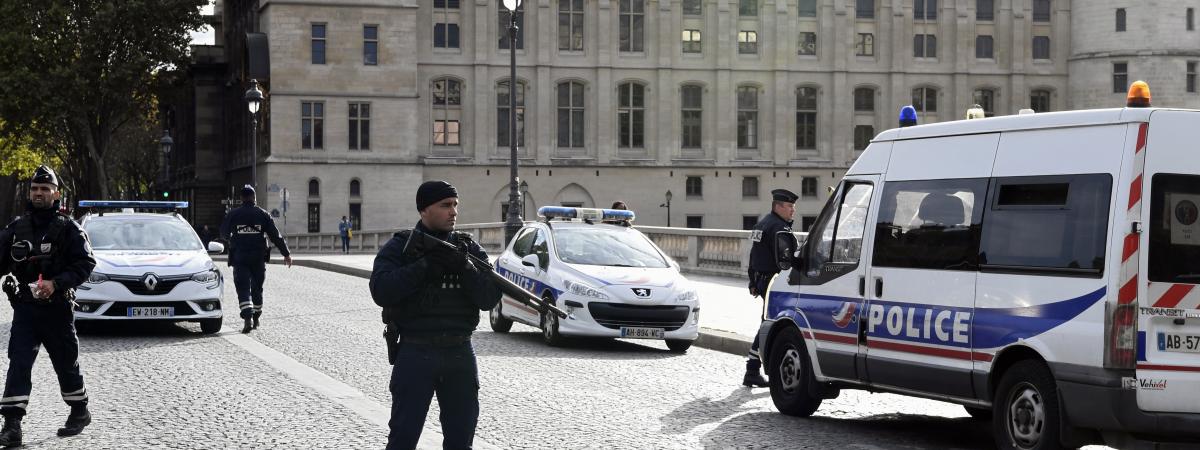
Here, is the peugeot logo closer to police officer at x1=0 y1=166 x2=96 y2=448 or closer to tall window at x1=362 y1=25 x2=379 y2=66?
police officer at x1=0 y1=166 x2=96 y2=448

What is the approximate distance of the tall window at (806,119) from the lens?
76750 mm

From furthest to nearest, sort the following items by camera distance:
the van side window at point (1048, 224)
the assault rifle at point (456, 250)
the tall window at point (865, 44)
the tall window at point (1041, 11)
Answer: the tall window at point (1041, 11) → the tall window at point (865, 44) → the van side window at point (1048, 224) → the assault rifle at point (456, 250)

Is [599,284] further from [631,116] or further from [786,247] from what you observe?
[631,116]

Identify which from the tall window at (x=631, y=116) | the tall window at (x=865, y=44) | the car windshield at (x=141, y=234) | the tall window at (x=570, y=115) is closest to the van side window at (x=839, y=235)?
the car windshield at (x=141, y=234)

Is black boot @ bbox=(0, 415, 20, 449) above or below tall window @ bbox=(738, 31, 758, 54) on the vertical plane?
below

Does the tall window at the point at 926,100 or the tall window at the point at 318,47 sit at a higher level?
the tall window at the point at 318,47

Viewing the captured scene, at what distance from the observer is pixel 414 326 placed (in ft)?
21.9

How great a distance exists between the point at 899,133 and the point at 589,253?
7.69m

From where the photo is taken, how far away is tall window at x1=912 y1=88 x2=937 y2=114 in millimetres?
77750

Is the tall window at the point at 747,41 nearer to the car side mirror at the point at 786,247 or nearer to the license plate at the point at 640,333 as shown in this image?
the license plate at the point at 640,333

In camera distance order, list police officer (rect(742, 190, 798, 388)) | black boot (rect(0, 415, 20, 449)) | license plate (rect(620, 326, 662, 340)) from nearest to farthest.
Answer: black boot (rect(0, 415, 20, 449))
police officer (rect(742, 190, 798, 388))
license plate (rect(620, 326, 662, 340))

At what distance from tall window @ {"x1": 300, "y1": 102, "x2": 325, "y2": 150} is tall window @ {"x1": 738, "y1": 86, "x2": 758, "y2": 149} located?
67.3 ft

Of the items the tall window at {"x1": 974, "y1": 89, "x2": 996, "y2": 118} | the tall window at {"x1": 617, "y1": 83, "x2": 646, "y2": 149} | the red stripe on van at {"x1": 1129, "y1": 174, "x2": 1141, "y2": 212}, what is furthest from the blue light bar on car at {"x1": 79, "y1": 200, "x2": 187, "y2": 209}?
the tall window at {"x1": 974, "y1": 89, "x2": 996, "y2": 118}

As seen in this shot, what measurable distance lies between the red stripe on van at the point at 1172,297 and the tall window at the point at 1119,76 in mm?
71997
